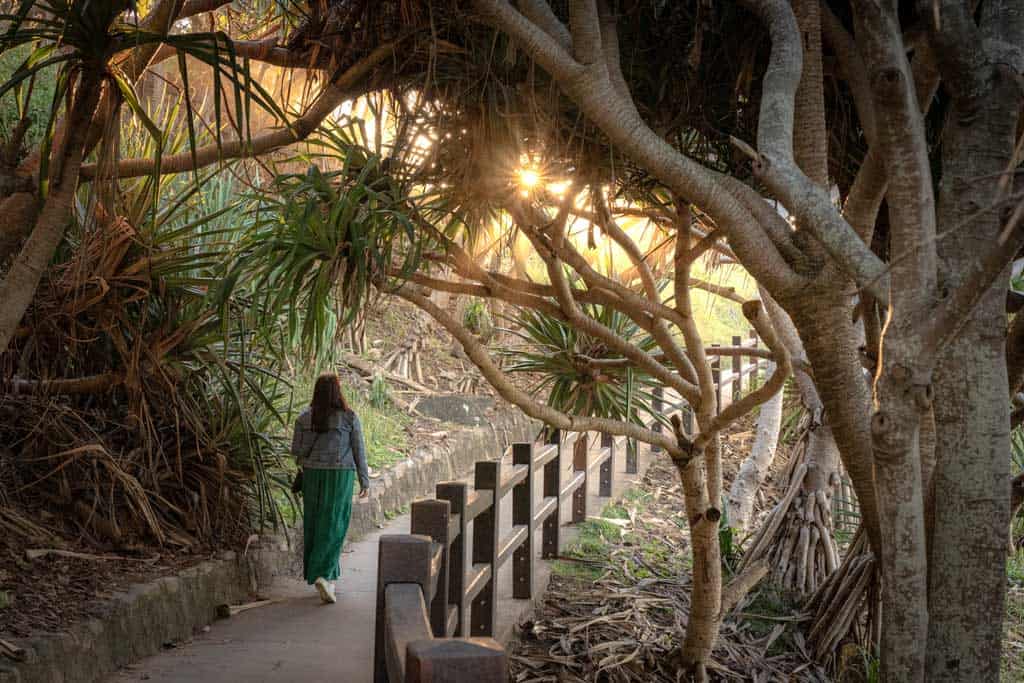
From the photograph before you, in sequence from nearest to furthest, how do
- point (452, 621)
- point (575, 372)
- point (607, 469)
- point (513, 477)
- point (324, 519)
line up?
point (452, 621) < point (575, 372) < point (513, 477) < point (324, 519) < point (607, 469)

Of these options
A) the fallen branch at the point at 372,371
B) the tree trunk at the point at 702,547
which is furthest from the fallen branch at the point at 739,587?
the fallen branch at the point at 372,371

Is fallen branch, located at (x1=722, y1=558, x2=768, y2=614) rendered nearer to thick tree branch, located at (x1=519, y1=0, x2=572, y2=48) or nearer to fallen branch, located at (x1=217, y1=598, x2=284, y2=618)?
fallen branch, located at (x1=217, y1=598, x2=284, y2=618)

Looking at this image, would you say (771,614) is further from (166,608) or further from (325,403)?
(166,608)

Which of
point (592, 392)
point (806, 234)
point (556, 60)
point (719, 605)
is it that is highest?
point (556, 60)

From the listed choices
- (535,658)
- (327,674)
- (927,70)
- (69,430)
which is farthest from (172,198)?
(927,70)

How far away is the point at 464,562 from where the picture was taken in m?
4.66

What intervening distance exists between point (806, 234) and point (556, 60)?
990mm

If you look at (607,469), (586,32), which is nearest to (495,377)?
(586,32)

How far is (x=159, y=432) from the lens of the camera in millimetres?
6441

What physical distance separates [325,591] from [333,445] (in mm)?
898

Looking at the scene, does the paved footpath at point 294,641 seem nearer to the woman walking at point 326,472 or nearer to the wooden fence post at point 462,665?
the woman walking at point 326,472

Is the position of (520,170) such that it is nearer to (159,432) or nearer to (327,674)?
(327,674)

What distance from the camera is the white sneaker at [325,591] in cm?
641

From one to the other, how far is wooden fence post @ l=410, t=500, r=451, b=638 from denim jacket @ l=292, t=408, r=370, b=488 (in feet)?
8.17
